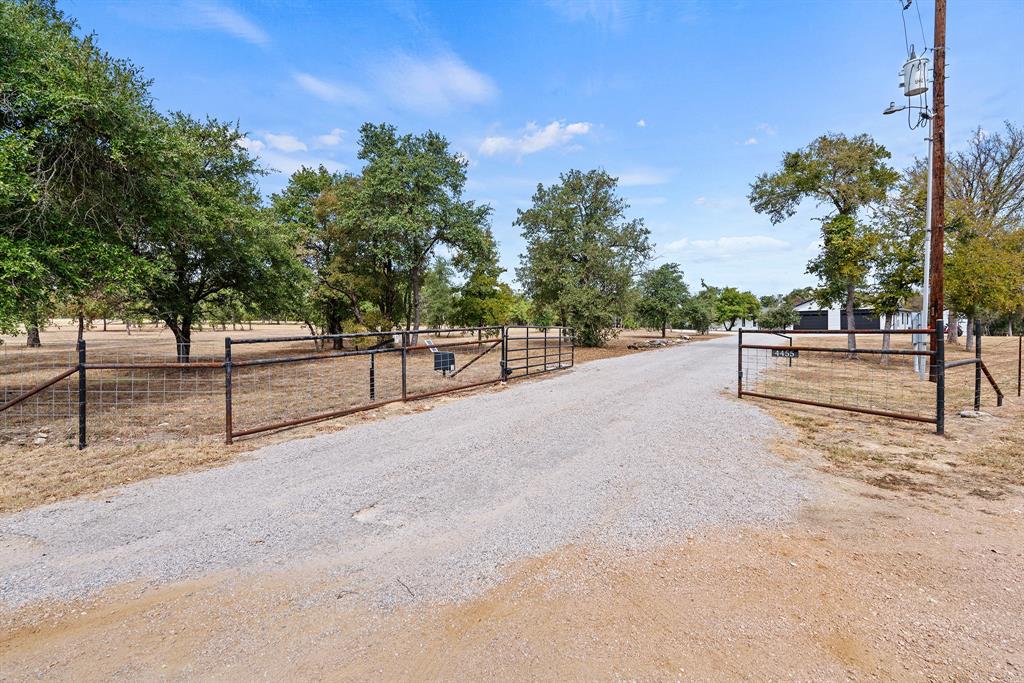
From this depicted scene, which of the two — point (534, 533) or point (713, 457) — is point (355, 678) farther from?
point (713, 457)

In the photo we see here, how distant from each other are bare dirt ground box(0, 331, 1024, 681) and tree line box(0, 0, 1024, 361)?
7.05 metres

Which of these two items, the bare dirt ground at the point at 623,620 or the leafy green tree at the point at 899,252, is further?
the leafy green tree at the point at 899,252

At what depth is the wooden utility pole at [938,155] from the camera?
11102 millimetres

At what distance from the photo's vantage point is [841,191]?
17.5 meters

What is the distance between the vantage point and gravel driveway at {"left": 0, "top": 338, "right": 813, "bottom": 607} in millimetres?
2943

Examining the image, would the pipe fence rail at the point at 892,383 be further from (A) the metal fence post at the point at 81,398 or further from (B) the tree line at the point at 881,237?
(A) the metal fence post at the point at 81,398

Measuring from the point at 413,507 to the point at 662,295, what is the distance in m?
37.4

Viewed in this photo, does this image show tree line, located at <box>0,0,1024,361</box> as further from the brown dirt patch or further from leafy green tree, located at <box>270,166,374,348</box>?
the brown dirt patch

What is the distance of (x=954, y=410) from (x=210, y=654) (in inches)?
426

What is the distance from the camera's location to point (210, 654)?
216 cm

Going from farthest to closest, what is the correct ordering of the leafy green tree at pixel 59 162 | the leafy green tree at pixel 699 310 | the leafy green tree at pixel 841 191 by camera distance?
the leafy green tree at pixel 699 310
the leafy green tree at pixel 841 191
the leafy green tree at pixel 59 162

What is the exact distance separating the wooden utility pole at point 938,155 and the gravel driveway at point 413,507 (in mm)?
8349

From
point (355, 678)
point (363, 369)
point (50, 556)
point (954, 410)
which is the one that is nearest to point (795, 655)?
point (355, 678)

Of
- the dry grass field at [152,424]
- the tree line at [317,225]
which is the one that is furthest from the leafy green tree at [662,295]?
the dry grass field at [152,424]
